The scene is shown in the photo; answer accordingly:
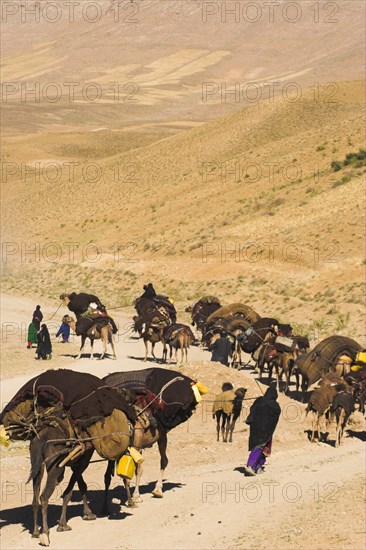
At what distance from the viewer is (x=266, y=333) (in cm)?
3231

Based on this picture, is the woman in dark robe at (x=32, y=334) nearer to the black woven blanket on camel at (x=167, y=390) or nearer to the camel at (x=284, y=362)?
the camel at (x=284, y=362)

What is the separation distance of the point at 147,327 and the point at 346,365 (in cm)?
770

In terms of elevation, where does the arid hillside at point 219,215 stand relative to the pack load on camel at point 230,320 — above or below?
above

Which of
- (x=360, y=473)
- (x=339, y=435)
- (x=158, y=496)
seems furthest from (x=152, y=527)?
(x=339, y=435)

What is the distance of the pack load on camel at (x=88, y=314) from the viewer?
3309 centimetres

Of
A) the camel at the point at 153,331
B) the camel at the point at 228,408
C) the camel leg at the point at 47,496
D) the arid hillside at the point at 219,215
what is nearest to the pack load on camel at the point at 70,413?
the camel leg at the point at 47,496

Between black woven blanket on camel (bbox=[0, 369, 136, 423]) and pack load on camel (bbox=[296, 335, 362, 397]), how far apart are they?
12272mm

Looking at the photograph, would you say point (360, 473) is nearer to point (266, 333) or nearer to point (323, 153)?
point (266, 333)

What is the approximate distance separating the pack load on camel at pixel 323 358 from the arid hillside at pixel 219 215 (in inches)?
544

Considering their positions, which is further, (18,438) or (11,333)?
(11,333)

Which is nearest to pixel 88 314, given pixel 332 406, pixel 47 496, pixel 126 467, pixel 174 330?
pixel 174 330

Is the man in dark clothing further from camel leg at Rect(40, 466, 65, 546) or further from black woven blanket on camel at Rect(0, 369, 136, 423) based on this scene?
camel leg at Rect(40, 466, 65, 546)

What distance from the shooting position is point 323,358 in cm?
2786

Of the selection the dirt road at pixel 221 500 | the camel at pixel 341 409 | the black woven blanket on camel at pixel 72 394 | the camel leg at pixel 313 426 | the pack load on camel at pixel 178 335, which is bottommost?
the dirt road at pixel 221 500
